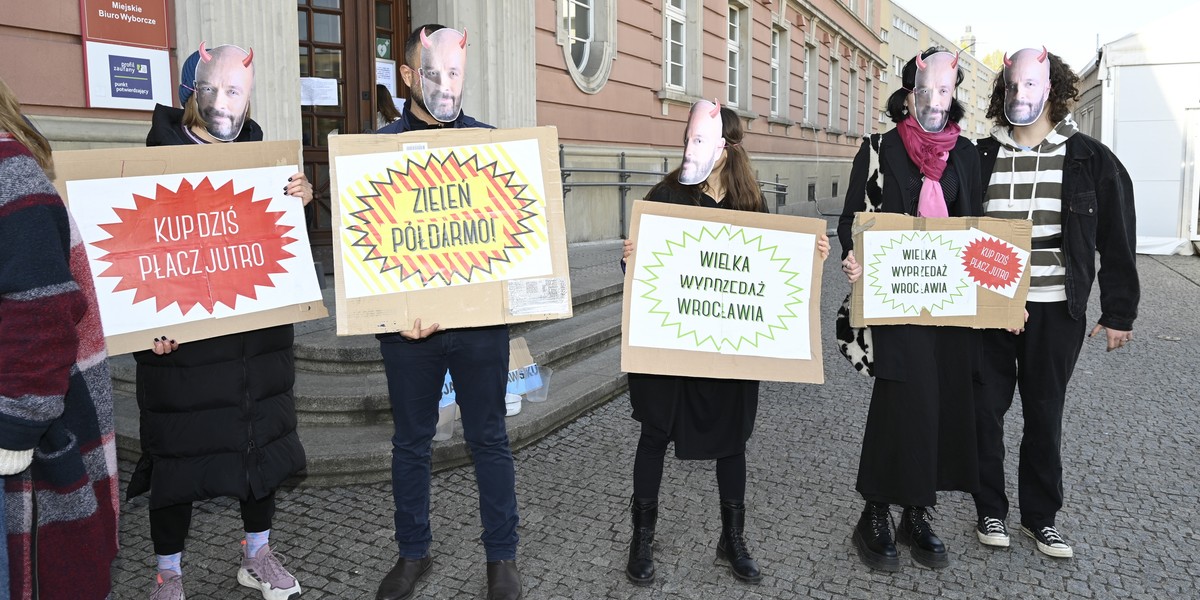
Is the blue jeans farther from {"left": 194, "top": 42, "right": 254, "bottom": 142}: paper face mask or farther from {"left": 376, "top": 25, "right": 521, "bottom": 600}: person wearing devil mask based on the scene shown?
{"left": 194, "top": 42, "right": 254, "bottom": 142}: paper face mask

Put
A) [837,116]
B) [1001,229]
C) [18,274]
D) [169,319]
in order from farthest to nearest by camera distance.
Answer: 1. [837,116]
2. [1001,229]
3. [169,319]
4. [18,274]

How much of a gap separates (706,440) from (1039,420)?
1.41 metres

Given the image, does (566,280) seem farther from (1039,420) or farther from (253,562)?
(1039,420)

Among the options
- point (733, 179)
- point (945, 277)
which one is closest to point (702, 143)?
point (733, 179)

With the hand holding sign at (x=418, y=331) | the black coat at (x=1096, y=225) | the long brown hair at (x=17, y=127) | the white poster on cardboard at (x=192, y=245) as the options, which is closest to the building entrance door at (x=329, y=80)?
the white poster on cardboard at (x=192, y=245)

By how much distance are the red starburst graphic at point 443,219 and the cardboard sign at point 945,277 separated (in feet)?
4.52

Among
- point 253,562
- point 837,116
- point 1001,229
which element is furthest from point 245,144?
point 837,116

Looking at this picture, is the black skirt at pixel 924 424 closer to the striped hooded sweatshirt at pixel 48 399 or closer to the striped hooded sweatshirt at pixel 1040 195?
the striped hooded sweatshirt at pixel 1040 195

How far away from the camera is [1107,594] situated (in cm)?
320

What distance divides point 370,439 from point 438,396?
4.79 ft

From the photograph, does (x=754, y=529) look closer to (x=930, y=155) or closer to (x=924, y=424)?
(x=924, y=424)

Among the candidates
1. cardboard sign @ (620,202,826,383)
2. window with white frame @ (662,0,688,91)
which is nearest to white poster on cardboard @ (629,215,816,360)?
cardboard sign @ (620,202,826,383)

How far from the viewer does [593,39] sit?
37.0 feet

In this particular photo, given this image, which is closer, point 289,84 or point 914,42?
point 289,84
